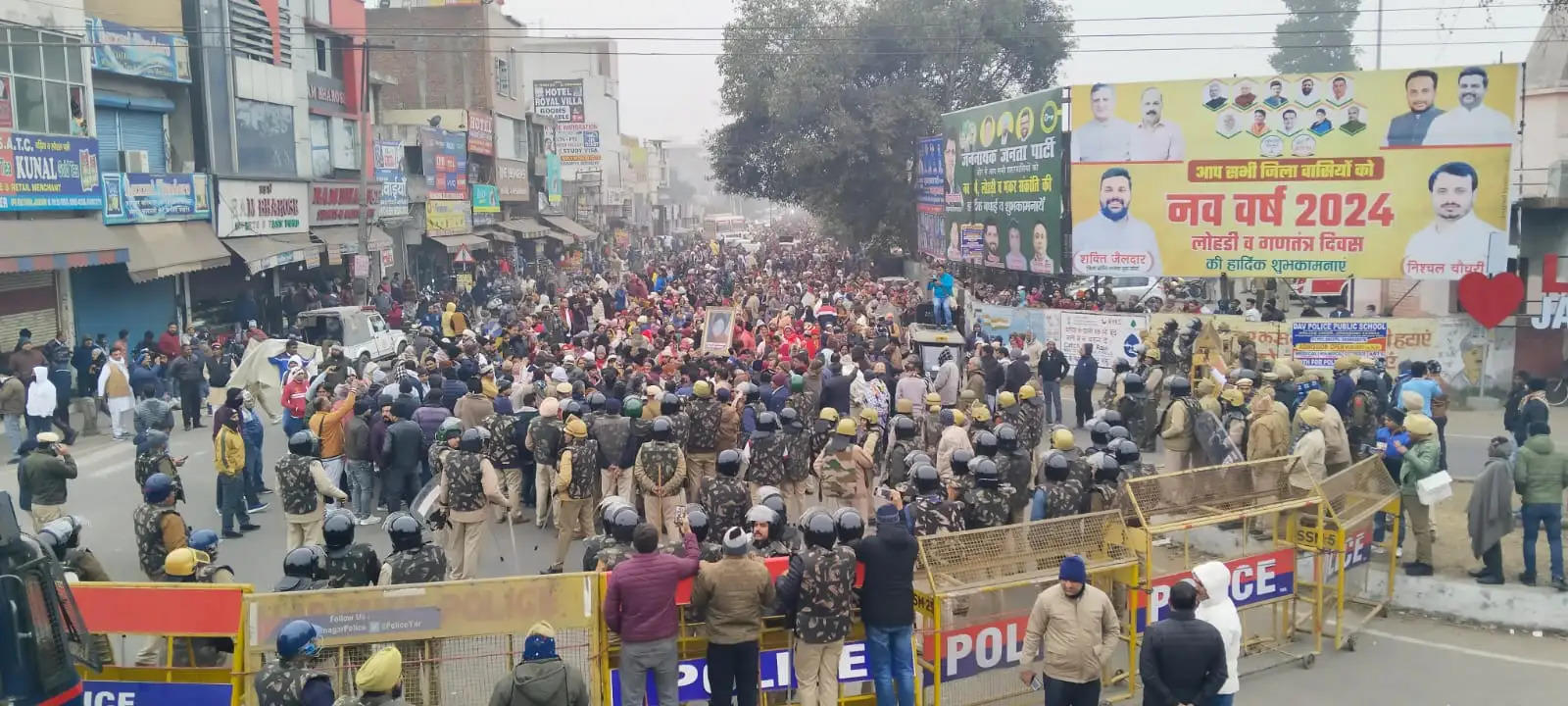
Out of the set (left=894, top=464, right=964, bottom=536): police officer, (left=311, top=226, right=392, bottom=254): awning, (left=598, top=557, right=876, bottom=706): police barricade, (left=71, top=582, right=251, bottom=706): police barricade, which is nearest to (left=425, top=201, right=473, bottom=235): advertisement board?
(left=311, top=226, right=392, bottom=254): awning

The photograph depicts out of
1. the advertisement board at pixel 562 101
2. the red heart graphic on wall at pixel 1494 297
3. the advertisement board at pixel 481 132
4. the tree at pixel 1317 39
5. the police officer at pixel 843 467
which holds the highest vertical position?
the tree at pixel 1317 39

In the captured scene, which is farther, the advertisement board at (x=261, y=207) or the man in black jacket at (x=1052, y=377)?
the advertisement board at (x=261, y=207)

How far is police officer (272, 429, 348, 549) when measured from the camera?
10305 mm

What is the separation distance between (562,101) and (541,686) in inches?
2235

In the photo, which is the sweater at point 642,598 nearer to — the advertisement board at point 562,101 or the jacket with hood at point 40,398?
the jacket with hood at point 40,398

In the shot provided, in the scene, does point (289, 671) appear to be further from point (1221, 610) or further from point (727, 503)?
point (1221, 610)

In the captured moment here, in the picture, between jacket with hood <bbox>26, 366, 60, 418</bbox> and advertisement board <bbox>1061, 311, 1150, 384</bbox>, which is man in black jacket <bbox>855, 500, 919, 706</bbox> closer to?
jacket with hood <bbox>26, 366, 60, 418</bbox>

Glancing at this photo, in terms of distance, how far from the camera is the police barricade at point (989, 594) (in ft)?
25.2

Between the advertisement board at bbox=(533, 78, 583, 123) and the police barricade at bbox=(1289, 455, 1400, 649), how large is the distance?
53.2 meters

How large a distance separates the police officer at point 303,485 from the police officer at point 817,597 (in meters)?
4.82

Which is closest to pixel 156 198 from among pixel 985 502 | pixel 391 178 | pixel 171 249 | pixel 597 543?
pixel 171 249

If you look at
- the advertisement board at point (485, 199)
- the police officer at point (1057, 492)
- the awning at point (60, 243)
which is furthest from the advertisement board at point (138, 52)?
the police officer at point (1057, 492)

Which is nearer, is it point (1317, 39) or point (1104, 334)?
point (1104, 334)

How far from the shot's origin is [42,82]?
21.5 m
